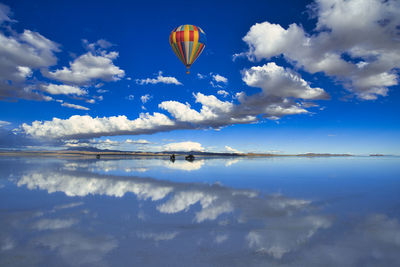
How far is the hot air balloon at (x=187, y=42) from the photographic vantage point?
133 feet

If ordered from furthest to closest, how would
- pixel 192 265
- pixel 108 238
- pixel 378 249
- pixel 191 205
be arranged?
pixel 191 205 < pixel 108 238 < pixel 378 249 < pixel 192 265

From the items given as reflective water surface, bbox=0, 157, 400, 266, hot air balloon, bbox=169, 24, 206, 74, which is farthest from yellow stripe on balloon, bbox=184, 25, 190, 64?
reflective water surface, bbox=0, 157, 400, 266

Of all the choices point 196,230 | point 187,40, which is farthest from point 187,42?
point 196,230

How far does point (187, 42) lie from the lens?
4050cm

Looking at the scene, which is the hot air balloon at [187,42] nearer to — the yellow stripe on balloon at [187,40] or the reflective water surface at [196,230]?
the yellow stripe on balloon at [187,40]

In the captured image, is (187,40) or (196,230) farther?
(187,40)

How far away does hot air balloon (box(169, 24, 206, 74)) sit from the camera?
133ft

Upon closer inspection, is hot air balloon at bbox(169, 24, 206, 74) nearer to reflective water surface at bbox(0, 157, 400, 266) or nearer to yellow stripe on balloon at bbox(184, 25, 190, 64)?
yellow stripe on balloon at bbox(184, 25, 190, 64)

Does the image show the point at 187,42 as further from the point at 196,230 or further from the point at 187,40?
the point at 196,230

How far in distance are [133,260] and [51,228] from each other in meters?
4.17

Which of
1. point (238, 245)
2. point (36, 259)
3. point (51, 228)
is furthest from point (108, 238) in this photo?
point (238, 245)

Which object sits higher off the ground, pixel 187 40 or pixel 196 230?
pixel 187 40

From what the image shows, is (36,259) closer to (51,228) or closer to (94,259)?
(94,259)

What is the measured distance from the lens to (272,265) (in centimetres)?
553
